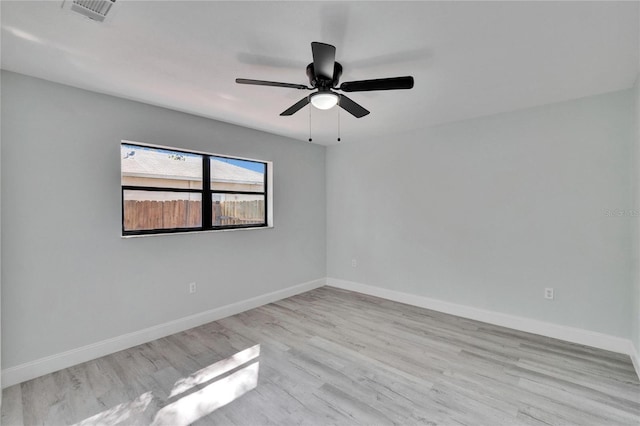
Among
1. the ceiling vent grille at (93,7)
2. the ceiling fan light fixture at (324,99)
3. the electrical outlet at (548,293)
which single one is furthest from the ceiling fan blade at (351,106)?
the electrical outlet at (548,293)

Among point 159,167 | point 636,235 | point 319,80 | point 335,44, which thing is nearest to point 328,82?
point 319,80

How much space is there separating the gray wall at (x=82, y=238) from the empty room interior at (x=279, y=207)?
2 cm

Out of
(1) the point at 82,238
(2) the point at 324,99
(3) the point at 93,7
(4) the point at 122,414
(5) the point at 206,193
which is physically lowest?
Result: (4) the point at 122,414

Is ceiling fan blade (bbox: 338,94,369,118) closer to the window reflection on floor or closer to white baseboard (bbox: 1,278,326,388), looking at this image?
the window reflection on floor

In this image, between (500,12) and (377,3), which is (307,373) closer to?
(377,3)

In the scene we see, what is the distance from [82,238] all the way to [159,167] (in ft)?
3.30

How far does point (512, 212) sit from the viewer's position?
3.26 m

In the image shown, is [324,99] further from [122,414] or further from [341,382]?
[122,414]

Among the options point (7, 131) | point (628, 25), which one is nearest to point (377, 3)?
point (628, 25)

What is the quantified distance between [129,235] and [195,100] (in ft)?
4.99

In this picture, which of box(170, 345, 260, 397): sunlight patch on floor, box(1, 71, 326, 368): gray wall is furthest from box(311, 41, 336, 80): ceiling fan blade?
box(170, 345, 260, 397): sunlight patch on floor

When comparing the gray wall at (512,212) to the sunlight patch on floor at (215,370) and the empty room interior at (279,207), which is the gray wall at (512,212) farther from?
the sunlight patch on floor at (215,370)

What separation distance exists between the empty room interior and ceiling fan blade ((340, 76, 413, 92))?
0.02 m

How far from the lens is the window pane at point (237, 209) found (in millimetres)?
3670
